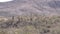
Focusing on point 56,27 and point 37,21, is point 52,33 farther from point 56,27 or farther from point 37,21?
point 37,21

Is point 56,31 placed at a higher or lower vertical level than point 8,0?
lower

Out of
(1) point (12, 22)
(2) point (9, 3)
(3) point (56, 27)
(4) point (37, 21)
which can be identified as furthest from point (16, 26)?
(2) point (9, 3)

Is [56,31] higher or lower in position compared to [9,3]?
lower

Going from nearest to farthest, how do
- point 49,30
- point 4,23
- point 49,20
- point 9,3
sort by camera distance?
point 49,30
point 4,23
point 49,20
point 9,3

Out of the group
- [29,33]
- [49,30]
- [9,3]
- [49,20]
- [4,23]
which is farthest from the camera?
[9,3]

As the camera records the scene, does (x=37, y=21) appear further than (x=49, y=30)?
Yes

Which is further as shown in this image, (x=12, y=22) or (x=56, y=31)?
(x=12, y=22)

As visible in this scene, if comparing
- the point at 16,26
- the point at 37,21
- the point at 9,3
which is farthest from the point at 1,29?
the point at 9,3

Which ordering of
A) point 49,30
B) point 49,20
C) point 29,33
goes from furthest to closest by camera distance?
1. point 49,20
2. point 49,30
3. point 29,33

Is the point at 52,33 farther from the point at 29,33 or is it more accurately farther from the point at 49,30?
the point at 29,33
